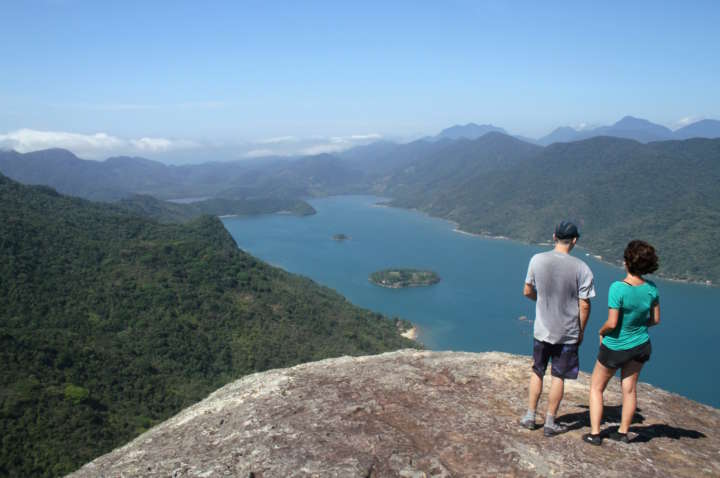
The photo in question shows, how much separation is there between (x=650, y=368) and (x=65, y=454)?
238 ft

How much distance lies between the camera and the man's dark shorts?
510 cm

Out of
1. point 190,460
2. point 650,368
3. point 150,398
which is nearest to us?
point 190,460

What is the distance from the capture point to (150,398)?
1342 inches

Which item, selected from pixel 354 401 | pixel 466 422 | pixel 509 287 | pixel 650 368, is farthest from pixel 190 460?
pixel 509 287

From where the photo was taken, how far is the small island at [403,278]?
10462 centimetres

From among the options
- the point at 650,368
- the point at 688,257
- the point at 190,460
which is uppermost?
the point at 190,460

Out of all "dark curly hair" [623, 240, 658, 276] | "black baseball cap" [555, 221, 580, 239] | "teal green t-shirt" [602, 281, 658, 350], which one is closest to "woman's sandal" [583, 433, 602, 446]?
"teal green t-shirt" [602, 281, 658, 350]

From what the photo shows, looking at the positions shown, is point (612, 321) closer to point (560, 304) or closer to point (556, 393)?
point (560, 304)

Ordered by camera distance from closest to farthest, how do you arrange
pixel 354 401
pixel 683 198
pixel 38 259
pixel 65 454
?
pixel 354 401
pixel 65 454
pixel 38 259
pixel 683 198

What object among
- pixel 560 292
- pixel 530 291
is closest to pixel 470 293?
pixel 530 291

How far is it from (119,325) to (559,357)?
4804cm

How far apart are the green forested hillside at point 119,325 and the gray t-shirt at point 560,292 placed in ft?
86.1

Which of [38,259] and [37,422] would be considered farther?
[38,259]

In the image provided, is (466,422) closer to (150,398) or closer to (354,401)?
(354,401)
